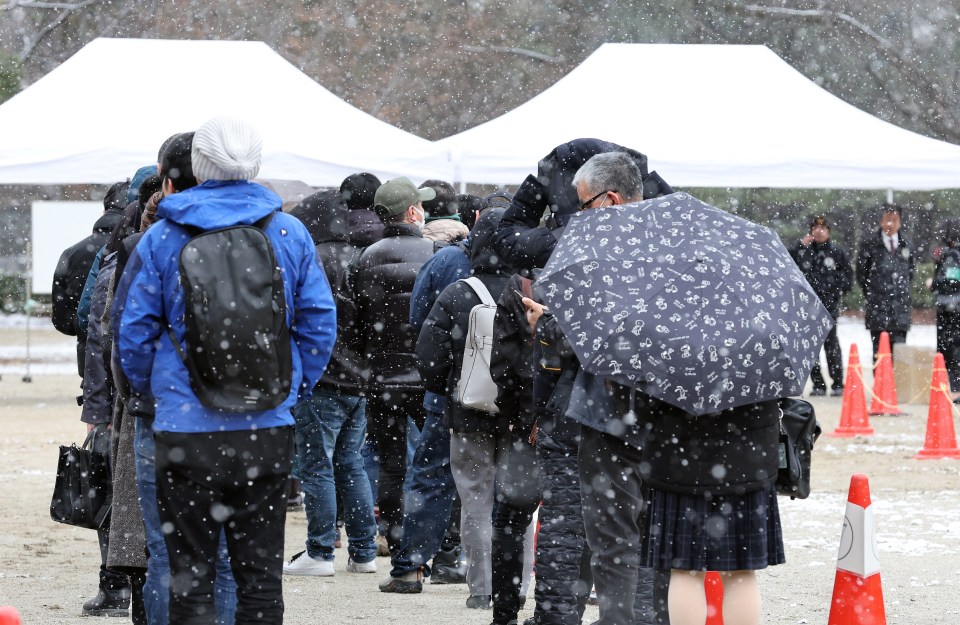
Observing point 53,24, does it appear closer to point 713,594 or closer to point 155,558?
point 713,594

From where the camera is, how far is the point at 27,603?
6.15 metres

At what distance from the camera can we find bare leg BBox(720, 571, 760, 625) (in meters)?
4.20

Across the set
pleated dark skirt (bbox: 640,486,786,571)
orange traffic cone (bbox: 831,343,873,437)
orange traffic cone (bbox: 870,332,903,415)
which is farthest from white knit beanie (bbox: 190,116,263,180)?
orange traffic cone (bbox: 870,332,903,415)

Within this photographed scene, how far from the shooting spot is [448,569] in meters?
7.01

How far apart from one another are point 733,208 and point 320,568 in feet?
84.8

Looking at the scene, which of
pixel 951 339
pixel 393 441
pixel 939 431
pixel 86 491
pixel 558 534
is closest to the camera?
pixel 558 534

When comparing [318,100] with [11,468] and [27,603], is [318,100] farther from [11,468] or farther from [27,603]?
[27,603]

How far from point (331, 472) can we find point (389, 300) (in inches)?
35.4

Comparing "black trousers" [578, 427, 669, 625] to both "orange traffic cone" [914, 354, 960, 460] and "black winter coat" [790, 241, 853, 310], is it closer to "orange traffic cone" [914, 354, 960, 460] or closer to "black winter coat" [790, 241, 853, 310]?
"orange traffic cone" [914, 354, 960, 460]

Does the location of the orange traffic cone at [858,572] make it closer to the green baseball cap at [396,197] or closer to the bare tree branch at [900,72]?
the green baseball cap at [396,197]

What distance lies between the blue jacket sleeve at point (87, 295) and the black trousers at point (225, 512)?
1.88 metres

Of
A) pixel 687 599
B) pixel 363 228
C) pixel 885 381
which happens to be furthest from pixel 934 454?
pixel 687 599

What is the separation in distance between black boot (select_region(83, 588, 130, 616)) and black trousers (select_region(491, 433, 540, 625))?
1.57 m

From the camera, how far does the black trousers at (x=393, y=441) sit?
269 inches
